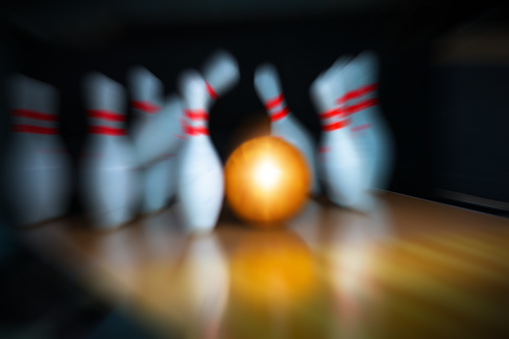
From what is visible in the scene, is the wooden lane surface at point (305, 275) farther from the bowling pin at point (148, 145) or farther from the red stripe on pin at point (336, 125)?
the red stripe on pin at point (336, 125)

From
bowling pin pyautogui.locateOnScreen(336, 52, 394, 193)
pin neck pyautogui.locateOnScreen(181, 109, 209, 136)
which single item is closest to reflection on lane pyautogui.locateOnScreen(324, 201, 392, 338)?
bowling pin pyautogui.locateOnScreen(336, 52, 394, 193)

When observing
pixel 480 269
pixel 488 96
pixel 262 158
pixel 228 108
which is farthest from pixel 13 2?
pixel 488 96

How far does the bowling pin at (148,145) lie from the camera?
45.6 inches

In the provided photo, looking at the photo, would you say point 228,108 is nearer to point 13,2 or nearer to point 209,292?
point 13,2

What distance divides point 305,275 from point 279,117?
2.99ft

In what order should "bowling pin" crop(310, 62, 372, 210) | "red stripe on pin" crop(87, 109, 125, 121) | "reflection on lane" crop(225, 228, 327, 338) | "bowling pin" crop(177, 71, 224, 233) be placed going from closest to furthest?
1. "reflection on lane" crop(225, 228, 327, 338)
2. "bowling pin" crop(177, 71, 224, 233)
3. "red stripe on pin" crop(87, 109, 125, 121)
4. "bowling pin" crop(310, 62, 372, 210)

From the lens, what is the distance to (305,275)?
58 cm

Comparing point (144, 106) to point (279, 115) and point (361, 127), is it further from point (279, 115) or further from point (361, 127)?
point (361, 127)

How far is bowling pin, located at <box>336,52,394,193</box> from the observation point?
1.20 meters

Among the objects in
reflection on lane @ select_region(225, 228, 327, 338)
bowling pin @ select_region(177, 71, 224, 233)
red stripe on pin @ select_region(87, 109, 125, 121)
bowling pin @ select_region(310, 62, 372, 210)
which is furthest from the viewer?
bowling pin @ select_region(310, 62, 372, 210)

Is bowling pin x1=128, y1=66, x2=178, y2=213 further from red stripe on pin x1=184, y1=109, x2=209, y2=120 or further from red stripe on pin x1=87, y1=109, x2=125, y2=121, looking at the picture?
red stripe on pin x1=184, y1=109, x2=209, y2=120

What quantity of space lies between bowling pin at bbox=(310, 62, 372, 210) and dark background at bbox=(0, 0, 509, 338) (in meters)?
0.51

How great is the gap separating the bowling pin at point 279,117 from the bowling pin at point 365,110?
0.88ft

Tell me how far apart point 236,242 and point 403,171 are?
4.23 ft
